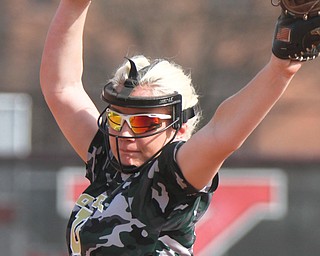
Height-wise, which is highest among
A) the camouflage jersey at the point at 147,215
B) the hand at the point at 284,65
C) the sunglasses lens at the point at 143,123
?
the hand at the point at 284,65

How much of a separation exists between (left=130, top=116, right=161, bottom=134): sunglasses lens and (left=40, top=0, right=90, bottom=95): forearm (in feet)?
1.88

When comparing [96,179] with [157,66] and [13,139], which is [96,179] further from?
[13,139]

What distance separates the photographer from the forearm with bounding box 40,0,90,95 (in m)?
4.24

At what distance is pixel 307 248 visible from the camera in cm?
972

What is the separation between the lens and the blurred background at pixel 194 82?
9.66m

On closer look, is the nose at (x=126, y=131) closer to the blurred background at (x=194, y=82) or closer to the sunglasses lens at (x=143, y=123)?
the sunglasses lens at (x=143, y=123)

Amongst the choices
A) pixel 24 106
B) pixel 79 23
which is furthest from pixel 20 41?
pixel 79 23

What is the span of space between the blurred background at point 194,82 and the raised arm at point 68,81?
516 cm

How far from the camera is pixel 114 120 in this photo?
3.93m

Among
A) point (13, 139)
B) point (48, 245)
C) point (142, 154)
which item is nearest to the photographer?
point (142, 154)

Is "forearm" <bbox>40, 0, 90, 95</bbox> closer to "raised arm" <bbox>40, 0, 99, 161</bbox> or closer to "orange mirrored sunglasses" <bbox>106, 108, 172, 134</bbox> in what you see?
"raised arm" <bbox>40, 0, 99, 161</bbox>

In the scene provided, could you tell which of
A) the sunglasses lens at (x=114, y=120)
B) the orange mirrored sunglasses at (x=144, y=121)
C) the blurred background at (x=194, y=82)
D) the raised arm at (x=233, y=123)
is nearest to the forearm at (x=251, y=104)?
the raised arm at (x=233, y=123)

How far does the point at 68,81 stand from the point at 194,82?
10.4 metres

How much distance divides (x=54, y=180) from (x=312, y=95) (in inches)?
378
